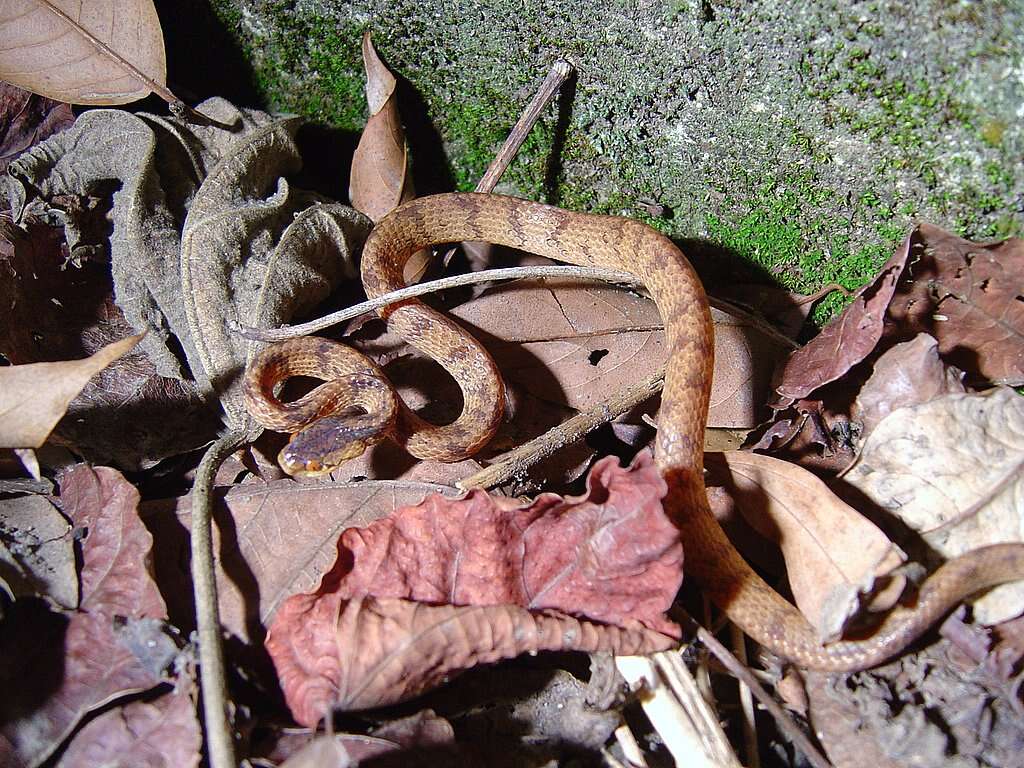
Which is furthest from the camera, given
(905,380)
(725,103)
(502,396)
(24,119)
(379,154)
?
(379,154)

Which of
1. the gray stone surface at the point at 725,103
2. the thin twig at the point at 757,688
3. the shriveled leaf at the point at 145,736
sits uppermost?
the gray stone surface at the point at 725,103

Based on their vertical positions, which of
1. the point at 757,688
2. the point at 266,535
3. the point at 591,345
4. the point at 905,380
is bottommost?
the point at 266,535

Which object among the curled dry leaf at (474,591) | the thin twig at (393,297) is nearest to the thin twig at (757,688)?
the curled dry leaf at (474,591)

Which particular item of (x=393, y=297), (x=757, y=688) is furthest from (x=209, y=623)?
(x=757, y=688)

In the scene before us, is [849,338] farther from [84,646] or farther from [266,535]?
[84,646]

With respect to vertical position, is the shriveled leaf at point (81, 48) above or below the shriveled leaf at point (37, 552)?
above

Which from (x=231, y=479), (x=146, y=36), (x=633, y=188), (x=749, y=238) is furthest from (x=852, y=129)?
(x=146, y=36)

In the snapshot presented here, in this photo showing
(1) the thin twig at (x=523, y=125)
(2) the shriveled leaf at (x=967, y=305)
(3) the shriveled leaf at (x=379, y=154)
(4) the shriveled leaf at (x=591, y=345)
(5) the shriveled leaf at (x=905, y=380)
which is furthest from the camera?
(3) the shriveled leaf at (x=379, y=154)

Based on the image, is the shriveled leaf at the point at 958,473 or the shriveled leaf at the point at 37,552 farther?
the shriveled leaf at the point at 958,473

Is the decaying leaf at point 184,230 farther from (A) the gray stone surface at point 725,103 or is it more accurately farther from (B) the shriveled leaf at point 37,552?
(B) the shriveled leaf at point 37,552
